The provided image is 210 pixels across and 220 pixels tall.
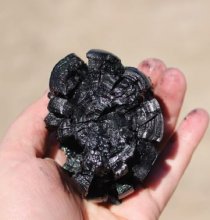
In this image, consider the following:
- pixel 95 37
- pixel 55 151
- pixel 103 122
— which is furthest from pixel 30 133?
pixel 95 37

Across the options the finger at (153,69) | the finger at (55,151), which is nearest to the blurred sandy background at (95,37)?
the finger at (153,69)

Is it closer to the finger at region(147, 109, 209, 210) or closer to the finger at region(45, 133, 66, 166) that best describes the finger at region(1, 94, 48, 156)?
the finger at region(45, 133, 66, 166)

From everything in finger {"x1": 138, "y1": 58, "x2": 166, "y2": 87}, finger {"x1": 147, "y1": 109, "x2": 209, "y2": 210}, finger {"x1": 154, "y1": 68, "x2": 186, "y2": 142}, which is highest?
finger {"x1": 138, "y1": 58, "x2": 166, "y2": 87}

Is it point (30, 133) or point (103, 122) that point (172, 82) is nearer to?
point (103, 122)

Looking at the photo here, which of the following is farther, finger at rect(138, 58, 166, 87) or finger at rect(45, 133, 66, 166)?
finger at rect(138, 58, 166, 87)

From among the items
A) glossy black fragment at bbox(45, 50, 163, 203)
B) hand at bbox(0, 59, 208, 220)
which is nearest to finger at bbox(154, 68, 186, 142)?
hand at bbox(0, 59, 208, 220)

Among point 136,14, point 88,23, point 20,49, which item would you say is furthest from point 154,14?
point 20,49

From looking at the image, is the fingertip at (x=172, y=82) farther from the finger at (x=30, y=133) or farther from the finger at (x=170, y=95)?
the finger at (x=30, y=133)
